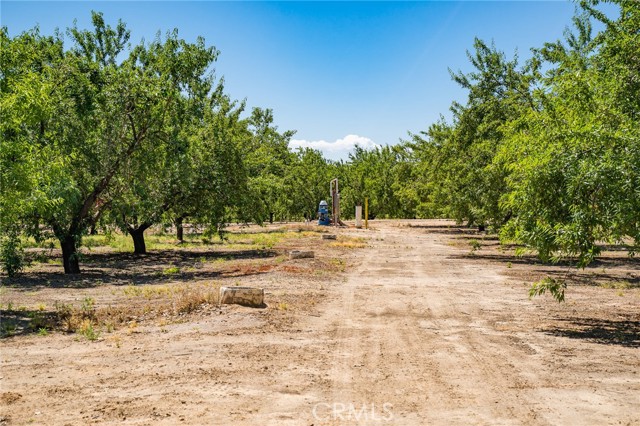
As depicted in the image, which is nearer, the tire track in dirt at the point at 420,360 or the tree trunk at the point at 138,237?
the tire track in dirt at the point at 420,360

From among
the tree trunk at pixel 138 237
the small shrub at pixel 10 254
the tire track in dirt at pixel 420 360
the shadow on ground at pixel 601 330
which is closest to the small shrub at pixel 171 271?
the small shrub at pixel 10 254

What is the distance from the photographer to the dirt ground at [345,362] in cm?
645

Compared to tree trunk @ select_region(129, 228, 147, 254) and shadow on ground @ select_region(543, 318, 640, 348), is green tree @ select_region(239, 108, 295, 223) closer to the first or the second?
tree trunk @ select_region(129, 228, 147, 254)

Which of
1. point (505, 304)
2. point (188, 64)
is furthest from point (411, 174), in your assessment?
point (505, 304)

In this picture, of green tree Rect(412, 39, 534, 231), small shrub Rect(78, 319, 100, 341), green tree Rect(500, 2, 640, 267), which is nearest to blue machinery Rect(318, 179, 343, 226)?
green tree Rect(412, 39, 534, 231)

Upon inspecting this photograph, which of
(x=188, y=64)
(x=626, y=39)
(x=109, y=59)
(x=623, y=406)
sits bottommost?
(x=623, y=406)

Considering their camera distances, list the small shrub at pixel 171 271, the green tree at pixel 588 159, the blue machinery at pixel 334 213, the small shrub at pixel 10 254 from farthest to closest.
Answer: the blue machinery at pixel 334 213
the small shrub at pixel 171 271
the small shrub at pixel 10 254
the green tree at pixel 588 159

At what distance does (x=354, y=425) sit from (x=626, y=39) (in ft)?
27.3

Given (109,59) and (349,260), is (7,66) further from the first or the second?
(109,59)

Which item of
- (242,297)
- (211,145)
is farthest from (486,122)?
(242,297)

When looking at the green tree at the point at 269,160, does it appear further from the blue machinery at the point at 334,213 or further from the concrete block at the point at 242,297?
the concrete block at the point at 242,297

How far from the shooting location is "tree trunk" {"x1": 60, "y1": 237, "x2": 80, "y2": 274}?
2017 centimetres

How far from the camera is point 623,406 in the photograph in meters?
6.64

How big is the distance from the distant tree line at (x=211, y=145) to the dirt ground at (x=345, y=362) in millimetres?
2116
